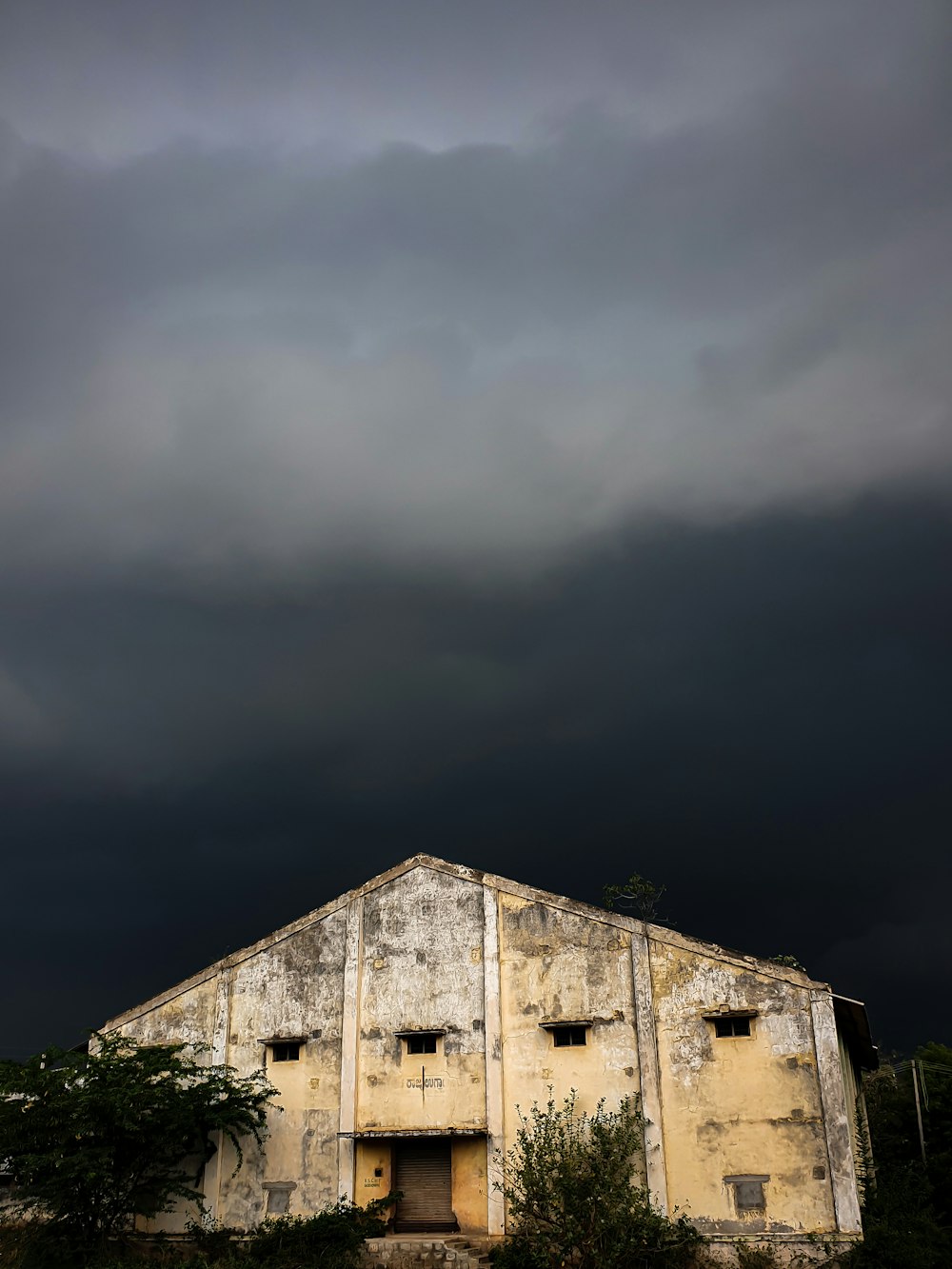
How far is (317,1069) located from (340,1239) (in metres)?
3.76

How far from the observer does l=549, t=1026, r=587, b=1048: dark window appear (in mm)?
23047

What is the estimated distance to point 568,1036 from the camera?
913 inches

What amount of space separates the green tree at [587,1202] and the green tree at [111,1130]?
665 cm

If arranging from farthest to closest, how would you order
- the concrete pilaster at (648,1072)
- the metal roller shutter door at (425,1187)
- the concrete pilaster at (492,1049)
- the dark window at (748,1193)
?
the metal roller shutter door at (425,1187) → the concrete pilaster at (492,1049) → the concrete pilaster at (648,1072) → the dark window at (748,1193)

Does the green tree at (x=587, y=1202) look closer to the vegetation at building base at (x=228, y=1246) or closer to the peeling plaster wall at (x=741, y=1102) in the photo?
the peeling plaster wall at (x=741, y=1102)

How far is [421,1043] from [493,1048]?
1.84m

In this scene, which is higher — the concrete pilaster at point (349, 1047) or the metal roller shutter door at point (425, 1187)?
the concrete pilaster at point (349, 1047)

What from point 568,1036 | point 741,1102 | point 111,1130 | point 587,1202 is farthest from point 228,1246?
point 741,1102

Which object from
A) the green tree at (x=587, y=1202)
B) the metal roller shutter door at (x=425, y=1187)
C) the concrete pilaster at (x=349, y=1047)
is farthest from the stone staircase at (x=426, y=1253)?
the concrete pilaster at (x=349, y=1047)

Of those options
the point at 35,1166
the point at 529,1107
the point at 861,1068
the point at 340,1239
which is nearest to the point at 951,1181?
the point at 861,1068

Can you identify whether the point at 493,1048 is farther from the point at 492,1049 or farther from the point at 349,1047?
the point at 349,1047

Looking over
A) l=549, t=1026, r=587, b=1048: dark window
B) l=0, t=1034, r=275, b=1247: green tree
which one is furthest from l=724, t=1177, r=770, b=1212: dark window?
l=0, t=1034, r=275, b=1247: green tree

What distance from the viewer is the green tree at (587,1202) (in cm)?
1991

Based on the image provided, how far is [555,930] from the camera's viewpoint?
24.1m
